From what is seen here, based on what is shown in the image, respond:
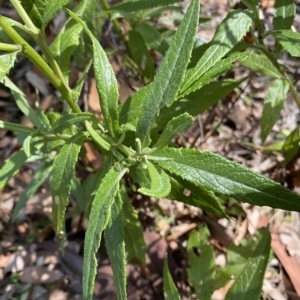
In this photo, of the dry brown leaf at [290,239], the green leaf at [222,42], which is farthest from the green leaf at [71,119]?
the dry brown leaf at [290,239]

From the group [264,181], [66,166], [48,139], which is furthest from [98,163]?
[264,181]

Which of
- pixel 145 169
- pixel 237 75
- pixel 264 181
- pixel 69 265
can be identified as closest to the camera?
pixel 264 181

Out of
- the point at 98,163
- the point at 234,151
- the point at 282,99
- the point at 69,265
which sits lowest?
the point at 69,265

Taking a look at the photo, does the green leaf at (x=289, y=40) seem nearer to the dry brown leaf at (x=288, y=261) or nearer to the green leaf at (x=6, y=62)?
the green leaf at (x=6, y=62)

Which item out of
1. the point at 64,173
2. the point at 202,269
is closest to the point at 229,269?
the point at 202,269

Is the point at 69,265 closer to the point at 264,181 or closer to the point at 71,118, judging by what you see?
the point at 71,118

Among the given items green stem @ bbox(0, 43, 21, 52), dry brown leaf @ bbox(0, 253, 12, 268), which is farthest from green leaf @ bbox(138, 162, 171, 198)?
dry brown leaf @ bbox(0, 253, 12, 268)
